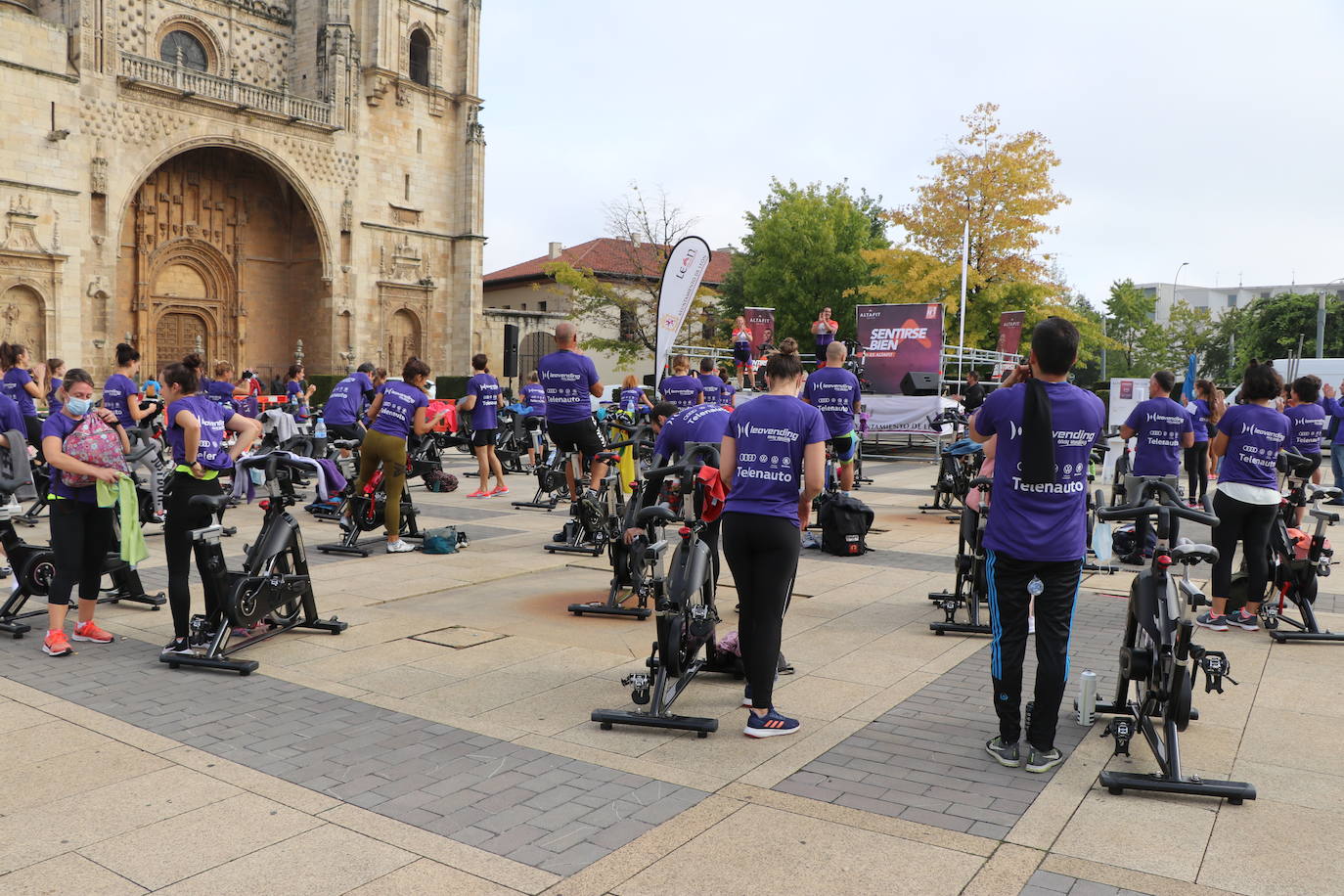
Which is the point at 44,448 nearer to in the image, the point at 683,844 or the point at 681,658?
the point at 681,658

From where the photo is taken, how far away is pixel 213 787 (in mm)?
4215

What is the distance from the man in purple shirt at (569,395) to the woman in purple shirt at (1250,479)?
5.47 meters

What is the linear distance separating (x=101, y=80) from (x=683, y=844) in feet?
106

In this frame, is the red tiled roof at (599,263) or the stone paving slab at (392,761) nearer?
the stone paving slab at (392,761)

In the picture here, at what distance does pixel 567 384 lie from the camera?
1002cm

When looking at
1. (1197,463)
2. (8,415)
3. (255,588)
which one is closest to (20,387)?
(8,415)

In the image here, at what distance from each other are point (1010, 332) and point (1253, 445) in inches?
867

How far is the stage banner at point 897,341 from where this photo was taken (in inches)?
879

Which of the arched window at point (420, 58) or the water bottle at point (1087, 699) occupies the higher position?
the arched window at point (420, 58)

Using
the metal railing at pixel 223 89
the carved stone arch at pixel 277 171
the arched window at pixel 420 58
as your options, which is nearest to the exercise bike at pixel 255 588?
the carved stone arch at pixel 277 171

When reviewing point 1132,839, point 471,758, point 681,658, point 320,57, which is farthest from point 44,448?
point 320,57

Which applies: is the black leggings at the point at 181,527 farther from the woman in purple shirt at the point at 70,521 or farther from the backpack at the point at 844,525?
the backpack at the point at 844,525

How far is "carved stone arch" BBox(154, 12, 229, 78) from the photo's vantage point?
32750 millimetres

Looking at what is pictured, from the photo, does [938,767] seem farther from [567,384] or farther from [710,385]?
[710,385]
